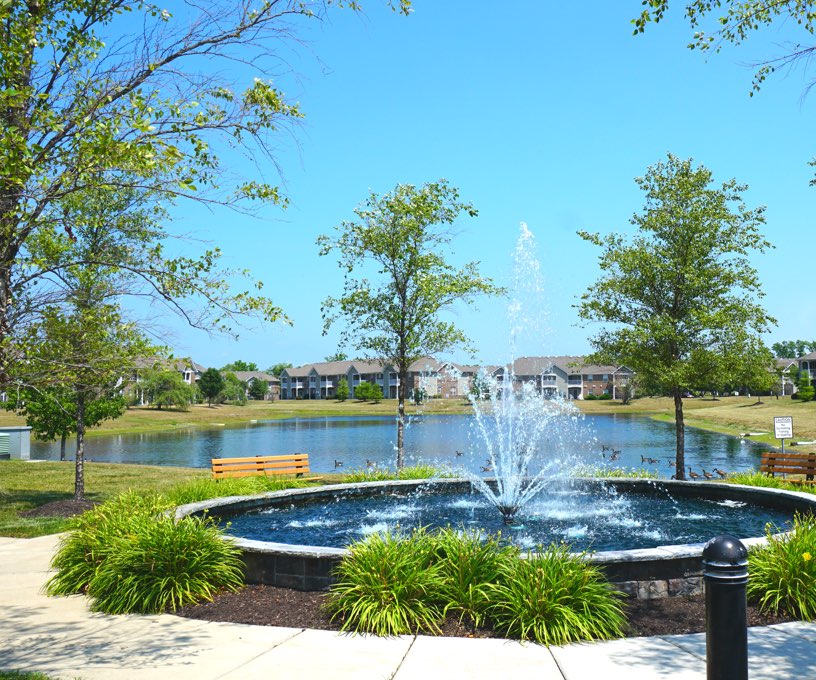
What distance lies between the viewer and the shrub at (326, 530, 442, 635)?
22.1 feet

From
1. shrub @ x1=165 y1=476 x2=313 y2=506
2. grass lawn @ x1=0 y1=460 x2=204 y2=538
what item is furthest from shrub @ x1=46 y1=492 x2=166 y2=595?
grass lawn @ x1=0 y1=460 x2=204 y2=538

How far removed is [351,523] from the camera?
12.1 metres

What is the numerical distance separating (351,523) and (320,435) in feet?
143

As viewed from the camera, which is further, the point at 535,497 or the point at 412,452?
the point at 412,452

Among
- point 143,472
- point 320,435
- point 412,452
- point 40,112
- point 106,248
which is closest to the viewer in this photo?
point 40,112

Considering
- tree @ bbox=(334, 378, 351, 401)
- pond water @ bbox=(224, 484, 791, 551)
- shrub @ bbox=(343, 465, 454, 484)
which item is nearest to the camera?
pond water @ bbox=(224, 484, 791, 551)

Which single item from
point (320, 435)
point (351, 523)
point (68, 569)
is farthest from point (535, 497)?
point (320, 435)

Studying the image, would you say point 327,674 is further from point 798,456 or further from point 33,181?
point 798,456

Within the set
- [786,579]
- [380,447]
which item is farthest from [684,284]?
[380,447]

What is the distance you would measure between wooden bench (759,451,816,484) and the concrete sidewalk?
10470 mm

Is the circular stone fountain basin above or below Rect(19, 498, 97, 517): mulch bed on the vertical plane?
above

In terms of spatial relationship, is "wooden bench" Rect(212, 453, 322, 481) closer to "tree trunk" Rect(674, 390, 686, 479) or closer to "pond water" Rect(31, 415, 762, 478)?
"pond water" Rect(31, 415, 762, 478)

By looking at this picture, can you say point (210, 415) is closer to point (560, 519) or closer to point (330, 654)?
point (560, 519)

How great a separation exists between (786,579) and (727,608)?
12.7 feet
